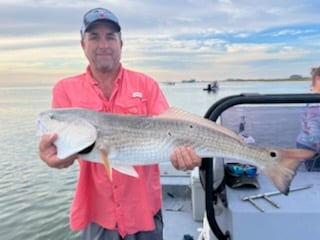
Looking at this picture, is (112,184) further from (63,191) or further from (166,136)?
(63,191)

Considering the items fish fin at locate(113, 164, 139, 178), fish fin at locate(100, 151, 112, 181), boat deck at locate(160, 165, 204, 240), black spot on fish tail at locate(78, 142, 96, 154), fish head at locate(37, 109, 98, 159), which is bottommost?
boat deck at locate(160, 165, 204, 240)

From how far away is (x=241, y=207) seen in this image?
8.48ft

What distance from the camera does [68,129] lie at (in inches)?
97.5

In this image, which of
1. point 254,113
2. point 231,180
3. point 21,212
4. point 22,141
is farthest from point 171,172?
point 22,141

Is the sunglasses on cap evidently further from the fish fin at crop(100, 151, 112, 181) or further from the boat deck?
the boat deck

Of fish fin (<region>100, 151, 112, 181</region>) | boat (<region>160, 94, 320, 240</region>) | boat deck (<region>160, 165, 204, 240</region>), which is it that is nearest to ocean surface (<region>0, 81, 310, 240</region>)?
boat deck (<region>160, 165, 204, 240</region>)

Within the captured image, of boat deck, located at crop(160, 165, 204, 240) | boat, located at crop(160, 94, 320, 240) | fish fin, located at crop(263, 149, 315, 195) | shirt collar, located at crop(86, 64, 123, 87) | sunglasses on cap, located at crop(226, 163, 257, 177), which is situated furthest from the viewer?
boat deck, located at crop(160, 165, 204, 240)

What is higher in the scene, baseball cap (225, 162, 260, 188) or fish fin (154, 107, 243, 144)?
fish fin (154, 107, 243, 144)

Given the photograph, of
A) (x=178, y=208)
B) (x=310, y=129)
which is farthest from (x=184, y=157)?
(x=178, y=208)

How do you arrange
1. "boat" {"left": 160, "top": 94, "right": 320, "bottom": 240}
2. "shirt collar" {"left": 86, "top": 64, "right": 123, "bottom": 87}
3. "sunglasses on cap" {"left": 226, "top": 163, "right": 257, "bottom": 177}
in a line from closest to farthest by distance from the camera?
"boat" {"left": 160, "top": 94, "right": 320, "bottom": 240} < "shirt collar" {"left": 86, "top": 64, "right": 123, "bottom": 87} < "sunglasses on cap" {"left": 226, "top": 163, "right": 257, "bottom": 177}

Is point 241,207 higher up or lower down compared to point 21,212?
higher up

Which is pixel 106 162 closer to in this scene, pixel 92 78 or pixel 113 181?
pixel 113 181

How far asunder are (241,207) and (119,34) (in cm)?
148

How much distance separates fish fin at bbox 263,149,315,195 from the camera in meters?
2.28
